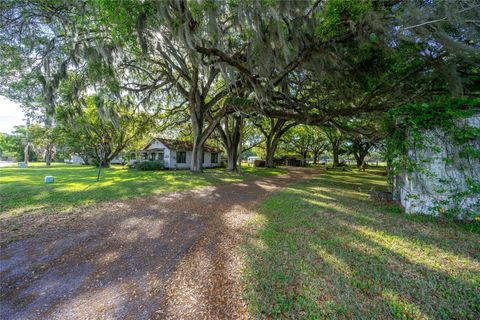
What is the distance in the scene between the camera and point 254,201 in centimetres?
686

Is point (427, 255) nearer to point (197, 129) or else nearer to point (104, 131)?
point (197, 129)

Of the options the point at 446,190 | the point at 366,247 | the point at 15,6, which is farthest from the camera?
the point at 15,6

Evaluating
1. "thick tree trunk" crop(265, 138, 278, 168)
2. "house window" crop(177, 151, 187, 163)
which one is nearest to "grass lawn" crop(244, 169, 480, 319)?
"thick tree trunk" crop(265, 138, 278, 168)

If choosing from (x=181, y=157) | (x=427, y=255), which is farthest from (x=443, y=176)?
(x=181, y=157)

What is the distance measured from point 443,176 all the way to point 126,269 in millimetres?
6725

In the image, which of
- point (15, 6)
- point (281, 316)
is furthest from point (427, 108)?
point (15, 6)

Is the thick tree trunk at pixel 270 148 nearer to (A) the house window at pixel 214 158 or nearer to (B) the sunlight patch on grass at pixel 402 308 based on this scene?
(A) the house window at pixel 214 158

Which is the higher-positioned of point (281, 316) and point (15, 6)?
point (15, 6)

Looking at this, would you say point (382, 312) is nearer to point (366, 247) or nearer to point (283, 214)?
point (366, 247)

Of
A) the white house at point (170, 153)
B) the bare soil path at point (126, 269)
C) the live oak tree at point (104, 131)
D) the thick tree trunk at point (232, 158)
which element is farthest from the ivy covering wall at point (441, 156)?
the white house at point (170, 153)

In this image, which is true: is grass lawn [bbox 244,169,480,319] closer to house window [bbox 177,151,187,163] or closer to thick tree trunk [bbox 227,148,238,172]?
thick tree trunk [bbox 227,148,238,172]

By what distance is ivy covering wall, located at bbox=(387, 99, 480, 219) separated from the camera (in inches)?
171

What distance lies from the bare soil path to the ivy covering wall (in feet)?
14.6

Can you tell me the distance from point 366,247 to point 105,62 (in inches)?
389
